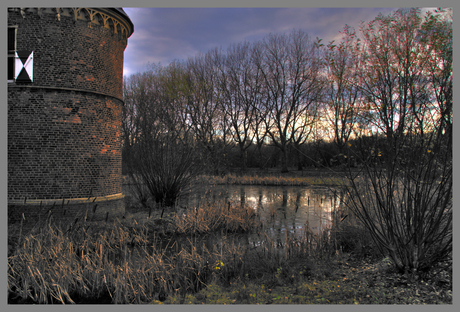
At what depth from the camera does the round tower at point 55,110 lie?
29.0ft

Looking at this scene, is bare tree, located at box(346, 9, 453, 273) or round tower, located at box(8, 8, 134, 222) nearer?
bare tree, located at box(346, 9, 453, 273)

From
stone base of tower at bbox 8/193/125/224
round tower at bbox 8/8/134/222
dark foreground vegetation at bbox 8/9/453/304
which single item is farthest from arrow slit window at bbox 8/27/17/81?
dark foreground vegetation at bbox 8/9/453/304

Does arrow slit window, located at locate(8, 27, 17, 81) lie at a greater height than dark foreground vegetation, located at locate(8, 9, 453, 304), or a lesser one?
greater

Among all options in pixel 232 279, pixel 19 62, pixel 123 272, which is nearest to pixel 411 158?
pixel 232 279

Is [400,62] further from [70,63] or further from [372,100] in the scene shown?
[70,63]

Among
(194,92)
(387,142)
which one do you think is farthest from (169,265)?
(194,92)

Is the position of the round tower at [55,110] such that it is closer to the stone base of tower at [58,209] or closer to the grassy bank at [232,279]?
the stone base of tower at [58,209]

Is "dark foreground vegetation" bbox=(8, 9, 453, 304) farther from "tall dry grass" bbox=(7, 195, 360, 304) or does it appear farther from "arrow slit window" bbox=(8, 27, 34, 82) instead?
"arrow slit window" bbox=(8, 27, 34, 82)

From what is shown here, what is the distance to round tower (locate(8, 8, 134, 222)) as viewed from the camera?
29.0 feet

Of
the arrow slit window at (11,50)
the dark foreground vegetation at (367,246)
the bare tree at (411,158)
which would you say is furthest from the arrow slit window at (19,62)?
the bare tree at (411,158)

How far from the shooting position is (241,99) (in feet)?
93.0

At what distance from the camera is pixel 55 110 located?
901 cm

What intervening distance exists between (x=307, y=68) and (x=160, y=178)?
20.1 meters

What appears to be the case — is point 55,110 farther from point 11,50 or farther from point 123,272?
point 123,272
